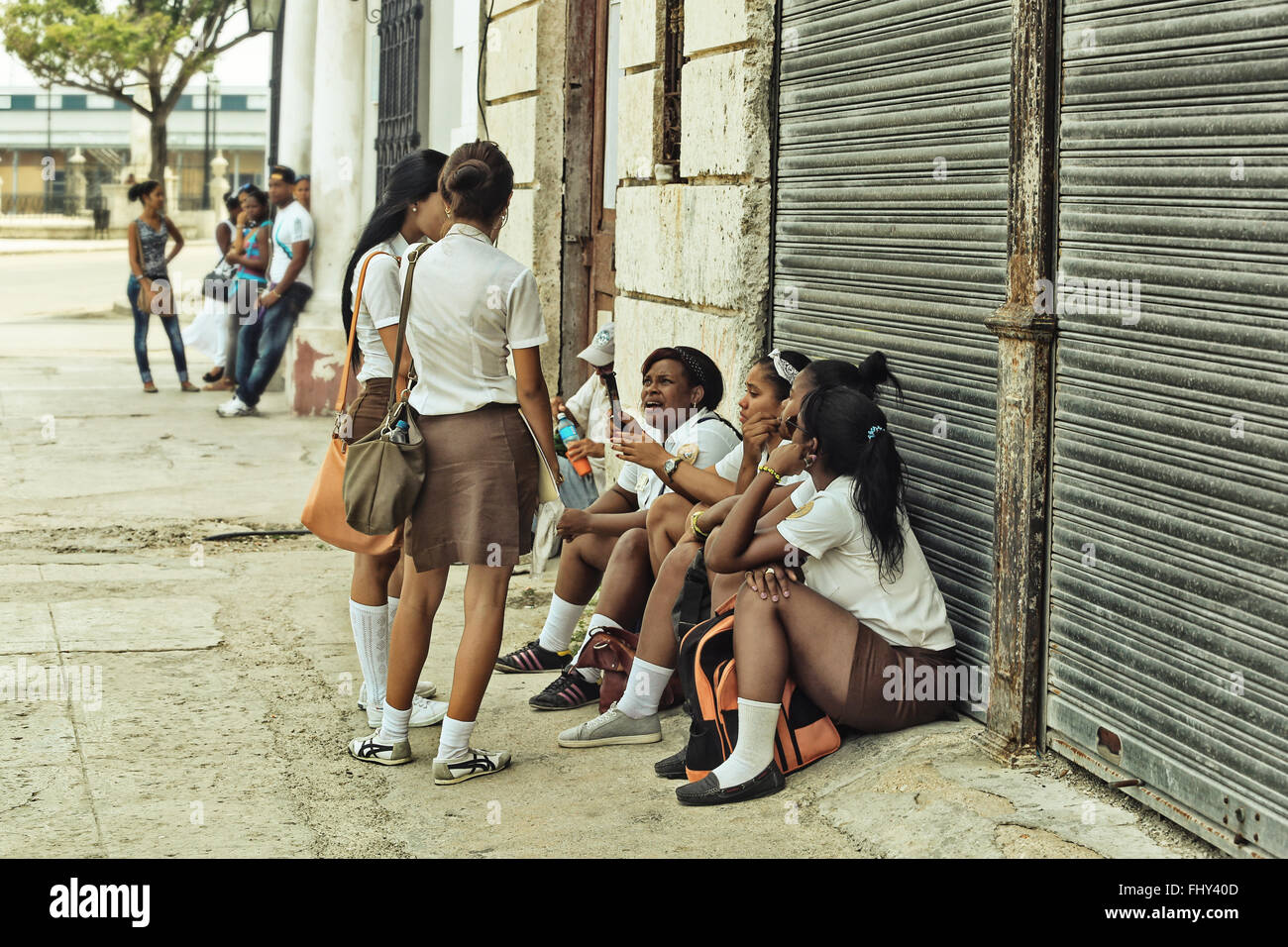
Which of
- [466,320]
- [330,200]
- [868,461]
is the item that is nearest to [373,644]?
[466,320]

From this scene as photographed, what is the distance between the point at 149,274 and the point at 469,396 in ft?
30.2

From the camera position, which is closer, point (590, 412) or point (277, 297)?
point (590, 412)

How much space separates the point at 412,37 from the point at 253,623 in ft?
19.6

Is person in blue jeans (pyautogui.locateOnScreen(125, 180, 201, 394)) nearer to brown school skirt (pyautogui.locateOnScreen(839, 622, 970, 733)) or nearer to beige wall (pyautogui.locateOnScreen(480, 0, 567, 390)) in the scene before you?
beige wall (pyautogui.locateOnScreen(480, 0, 567, 390))

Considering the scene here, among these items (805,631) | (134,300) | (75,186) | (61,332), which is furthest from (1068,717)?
(75,186)

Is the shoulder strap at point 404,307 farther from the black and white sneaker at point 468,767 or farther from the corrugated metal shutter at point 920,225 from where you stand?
the corrugated metal shutter at point 920,225

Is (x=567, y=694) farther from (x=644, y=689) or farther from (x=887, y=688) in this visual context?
(x=887, y=688)

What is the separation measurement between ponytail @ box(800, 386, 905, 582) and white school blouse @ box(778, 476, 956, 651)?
1.1 inches

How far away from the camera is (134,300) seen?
12.6 metres

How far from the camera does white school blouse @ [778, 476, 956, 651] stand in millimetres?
4000

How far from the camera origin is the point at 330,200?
1176cm

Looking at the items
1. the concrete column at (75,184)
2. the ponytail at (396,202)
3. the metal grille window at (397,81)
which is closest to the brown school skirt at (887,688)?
the ponytail at (396,202)

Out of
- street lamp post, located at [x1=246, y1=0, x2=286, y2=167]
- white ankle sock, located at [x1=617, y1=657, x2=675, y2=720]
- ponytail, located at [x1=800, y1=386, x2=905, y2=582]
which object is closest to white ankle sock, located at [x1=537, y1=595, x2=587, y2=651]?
white ankle sock, located at [x1=617, y1=657, x2=675, y2=720]

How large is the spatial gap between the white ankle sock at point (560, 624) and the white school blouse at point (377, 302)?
1225 mm
